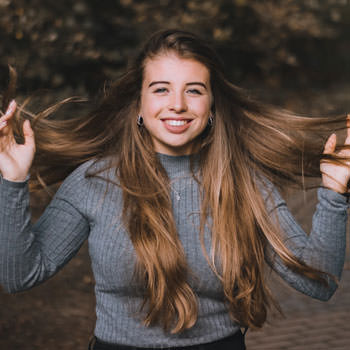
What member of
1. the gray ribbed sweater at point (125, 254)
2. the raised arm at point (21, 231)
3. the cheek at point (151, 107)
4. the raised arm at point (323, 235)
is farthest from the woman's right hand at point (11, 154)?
the raised arm at point (323, 235)

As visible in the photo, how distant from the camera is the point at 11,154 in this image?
2.29 m

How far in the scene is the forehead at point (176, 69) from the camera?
2607 mm

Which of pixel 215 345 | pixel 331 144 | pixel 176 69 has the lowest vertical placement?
pixel 215 345

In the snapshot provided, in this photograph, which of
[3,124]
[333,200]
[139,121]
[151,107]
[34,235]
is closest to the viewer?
[3,124]

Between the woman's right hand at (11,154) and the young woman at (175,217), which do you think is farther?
the young woman at (175,217)

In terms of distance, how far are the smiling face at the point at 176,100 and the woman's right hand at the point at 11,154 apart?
53 cm

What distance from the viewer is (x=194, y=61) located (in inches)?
105

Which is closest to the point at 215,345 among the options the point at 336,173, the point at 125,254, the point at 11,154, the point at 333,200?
the point at 125,254

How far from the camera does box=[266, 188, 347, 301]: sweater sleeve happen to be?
2.47m

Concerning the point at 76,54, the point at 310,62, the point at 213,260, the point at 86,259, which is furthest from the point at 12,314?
the point at 310,62

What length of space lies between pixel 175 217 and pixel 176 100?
47 cm

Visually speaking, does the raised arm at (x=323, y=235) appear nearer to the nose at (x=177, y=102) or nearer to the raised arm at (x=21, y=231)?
the nose at (x=177, y=102)

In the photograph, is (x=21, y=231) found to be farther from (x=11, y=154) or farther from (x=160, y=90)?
(x=160, y=90)

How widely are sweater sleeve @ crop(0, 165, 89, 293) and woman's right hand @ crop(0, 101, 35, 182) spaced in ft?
0.11
